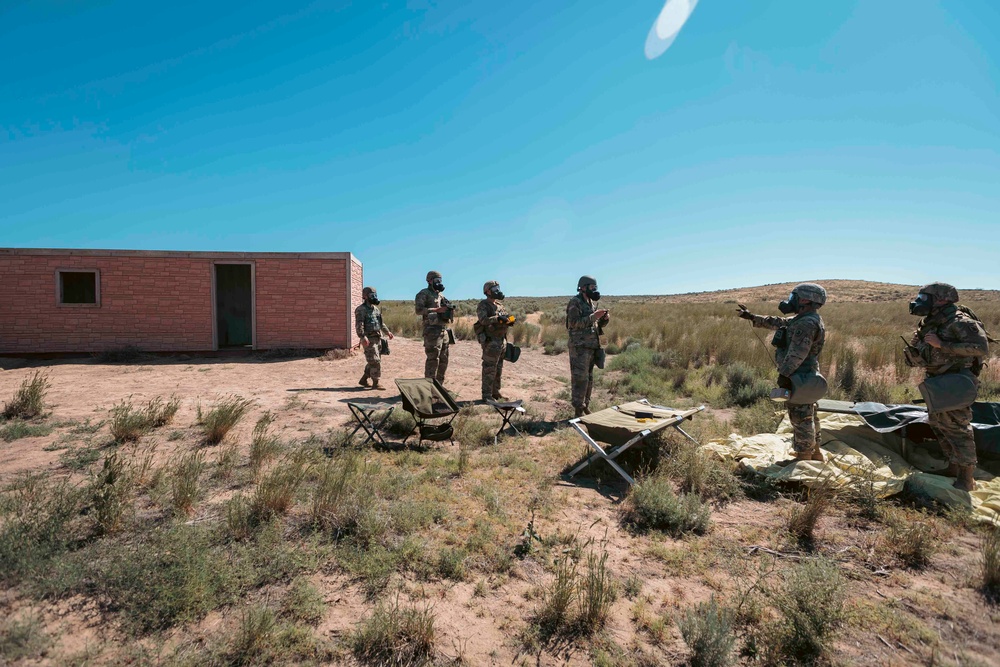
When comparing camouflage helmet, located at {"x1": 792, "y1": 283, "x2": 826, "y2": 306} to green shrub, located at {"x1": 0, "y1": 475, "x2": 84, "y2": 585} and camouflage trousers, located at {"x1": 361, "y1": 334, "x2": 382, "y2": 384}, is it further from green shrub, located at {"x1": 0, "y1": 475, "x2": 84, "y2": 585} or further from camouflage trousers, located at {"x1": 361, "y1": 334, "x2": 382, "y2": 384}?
camouflage trousers, located at {"x1": 361, "y1": 334, "x2": 382, "y2": 384}

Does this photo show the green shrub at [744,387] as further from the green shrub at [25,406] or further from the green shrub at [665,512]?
the green shrub at [25,406]

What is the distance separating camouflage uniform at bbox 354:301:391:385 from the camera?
8773 mm

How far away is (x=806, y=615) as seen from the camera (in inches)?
98.2

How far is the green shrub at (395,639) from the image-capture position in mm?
2297

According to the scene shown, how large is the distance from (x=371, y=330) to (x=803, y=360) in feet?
23.0

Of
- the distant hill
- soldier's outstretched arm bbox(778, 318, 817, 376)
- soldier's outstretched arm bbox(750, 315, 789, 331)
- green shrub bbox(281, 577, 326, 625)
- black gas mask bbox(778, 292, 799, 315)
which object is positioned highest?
the distant hill

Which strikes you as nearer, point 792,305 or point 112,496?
point 112,496

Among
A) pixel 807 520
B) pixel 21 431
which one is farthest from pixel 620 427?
pixel 21 431

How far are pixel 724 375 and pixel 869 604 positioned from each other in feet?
25.1

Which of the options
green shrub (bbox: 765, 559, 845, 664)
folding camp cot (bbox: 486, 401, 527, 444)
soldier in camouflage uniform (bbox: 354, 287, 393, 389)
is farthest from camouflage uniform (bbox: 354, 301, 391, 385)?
green shrub (bbox: 765, 559, 845, 664)

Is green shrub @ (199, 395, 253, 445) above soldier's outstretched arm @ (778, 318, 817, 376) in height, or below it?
below

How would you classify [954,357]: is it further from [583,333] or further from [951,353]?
[583,333]

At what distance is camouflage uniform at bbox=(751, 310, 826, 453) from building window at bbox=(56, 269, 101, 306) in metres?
15.4

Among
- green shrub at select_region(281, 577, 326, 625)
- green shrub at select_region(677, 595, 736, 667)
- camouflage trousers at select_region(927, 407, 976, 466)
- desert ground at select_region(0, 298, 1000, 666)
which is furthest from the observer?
camouflage trousers at select_region(927, 407, 976, 466)
